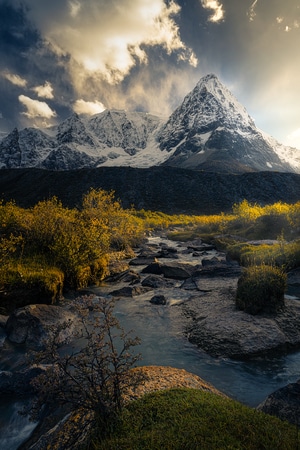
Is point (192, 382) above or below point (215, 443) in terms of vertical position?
below

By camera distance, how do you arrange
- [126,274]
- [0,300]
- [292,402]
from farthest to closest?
[126,274]
[0,300]
[292,402]

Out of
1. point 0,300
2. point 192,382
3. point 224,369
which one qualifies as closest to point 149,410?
point 192,382

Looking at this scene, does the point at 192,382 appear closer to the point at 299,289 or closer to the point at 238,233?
the point at 299,289

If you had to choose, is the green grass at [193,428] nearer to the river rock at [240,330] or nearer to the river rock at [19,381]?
the river rock at [19,381]

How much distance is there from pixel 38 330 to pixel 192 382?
692 cm

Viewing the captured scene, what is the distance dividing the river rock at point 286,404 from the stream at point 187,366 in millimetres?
1848

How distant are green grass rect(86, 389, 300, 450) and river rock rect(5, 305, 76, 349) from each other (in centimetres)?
687

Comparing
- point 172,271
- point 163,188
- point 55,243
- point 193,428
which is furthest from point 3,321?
point 163,188

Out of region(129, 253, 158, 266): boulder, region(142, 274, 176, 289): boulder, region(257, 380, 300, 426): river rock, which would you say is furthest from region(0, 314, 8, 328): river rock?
region(129, 253, 158, 266): boulder

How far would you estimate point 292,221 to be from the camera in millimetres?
40188

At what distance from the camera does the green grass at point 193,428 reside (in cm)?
403

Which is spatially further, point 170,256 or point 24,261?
point 170,256

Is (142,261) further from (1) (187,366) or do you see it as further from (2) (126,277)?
(1) (187,366)

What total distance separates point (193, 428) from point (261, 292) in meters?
9.80
